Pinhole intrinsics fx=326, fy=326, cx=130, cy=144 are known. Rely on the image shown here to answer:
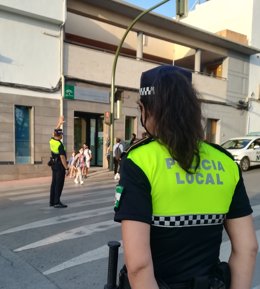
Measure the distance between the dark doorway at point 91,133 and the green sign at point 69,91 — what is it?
3.87ft

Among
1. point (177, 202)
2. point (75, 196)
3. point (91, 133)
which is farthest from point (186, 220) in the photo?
point (91, 133)

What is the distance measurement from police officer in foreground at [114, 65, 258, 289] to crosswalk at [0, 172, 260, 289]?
2.49 metres

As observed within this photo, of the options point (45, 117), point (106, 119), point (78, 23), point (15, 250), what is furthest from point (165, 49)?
point (15, 250)

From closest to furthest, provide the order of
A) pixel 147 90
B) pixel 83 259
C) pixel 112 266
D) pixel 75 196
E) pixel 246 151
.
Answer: pixel 147 90
pixel 112 266
pixel 83 259
pixel 75 196
pixel 246 151

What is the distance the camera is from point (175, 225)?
1285 mm

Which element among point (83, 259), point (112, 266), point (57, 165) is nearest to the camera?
point (112, 266)

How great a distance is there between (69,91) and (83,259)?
1089cm

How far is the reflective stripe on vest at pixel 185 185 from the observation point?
Result: 4.10 feet

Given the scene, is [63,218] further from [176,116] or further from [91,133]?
[91,133]

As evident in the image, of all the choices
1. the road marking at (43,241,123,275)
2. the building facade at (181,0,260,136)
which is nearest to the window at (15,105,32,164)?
the road marking at (43,241,123,275)

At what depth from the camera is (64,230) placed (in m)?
5.70

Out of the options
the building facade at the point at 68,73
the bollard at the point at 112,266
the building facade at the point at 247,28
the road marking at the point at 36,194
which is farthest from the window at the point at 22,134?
the building facade at the point at 247,28

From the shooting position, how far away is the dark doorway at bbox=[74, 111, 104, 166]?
15.7 meters

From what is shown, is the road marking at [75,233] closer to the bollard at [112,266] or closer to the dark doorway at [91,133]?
the bollard at [112,266]
